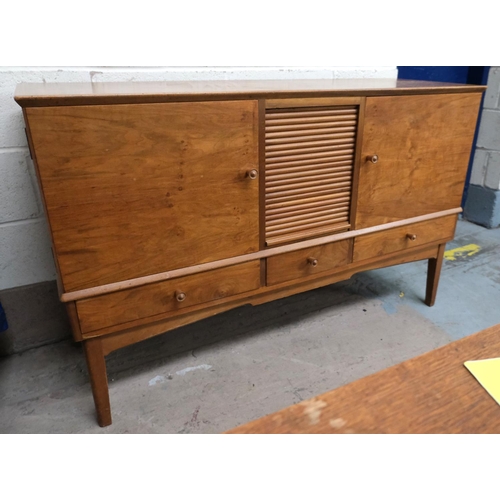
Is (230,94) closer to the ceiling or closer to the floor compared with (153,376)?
closer to the ceiling

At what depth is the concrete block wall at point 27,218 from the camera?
1424 millimetres

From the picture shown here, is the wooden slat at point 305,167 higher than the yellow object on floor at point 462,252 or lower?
higher

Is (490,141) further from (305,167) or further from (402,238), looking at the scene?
(305,167)

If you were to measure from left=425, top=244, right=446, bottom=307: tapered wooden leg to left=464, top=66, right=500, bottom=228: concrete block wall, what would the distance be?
117 cm

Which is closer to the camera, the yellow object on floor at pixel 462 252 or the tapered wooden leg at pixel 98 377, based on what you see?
the tapered wooden leg at pixel 98 377

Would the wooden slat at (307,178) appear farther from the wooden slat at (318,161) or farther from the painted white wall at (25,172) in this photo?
the painted white wall at (25,172)

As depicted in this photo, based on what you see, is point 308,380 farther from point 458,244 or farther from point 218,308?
point 458,244

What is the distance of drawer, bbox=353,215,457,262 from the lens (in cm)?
155

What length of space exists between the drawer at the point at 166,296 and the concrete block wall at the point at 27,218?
567 millimetres

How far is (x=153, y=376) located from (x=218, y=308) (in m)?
0.38

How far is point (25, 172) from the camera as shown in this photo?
4.83ft

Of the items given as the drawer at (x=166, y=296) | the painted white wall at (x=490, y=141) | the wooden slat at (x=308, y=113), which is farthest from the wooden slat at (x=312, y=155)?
the painted white wall at (x=490, y=141)

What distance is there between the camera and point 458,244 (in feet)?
8.31
